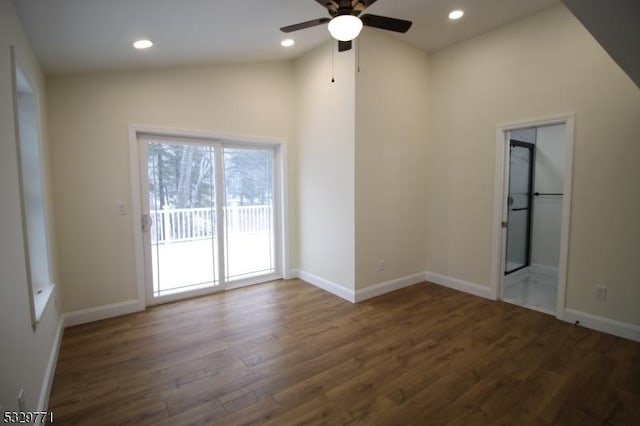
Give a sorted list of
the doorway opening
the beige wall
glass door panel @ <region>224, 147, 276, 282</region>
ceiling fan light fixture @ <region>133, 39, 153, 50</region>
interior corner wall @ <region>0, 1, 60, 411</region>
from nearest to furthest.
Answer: interior corner wall @ <region>0, 1, 60, 411</region> → ceiling fan light fixture @ <region>133, 39, 153, 50</region> → the beige wall → glass door panel @ <region>224, 147, 276, 282</region> → the doorway opening

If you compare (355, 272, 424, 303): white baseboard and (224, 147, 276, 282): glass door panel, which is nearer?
(355, 272, 424, 303): white baseboard

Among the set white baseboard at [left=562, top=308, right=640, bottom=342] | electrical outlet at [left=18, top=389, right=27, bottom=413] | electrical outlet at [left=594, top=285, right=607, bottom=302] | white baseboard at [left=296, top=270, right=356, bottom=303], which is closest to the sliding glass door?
white baseboard at [left=296, top=270, right=356, bottom=303]

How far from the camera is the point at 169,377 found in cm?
234

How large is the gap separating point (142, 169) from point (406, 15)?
337 cm

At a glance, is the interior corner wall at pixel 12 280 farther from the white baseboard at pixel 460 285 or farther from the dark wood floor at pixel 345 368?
the white baseboard at pixel 460 285

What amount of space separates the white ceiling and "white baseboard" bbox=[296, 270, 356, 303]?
3.01 m

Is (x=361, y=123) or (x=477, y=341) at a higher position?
(x=361, y=123)

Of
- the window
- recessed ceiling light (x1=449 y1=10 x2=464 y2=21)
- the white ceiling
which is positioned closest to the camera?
the white ceiling

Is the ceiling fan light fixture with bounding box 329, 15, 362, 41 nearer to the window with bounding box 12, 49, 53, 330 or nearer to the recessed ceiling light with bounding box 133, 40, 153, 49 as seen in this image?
the recessed ceiling light with bounding box 133, 40, 153, 49

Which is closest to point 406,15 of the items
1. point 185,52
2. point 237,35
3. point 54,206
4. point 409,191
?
point 237,35

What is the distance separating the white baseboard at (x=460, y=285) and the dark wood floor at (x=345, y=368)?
0.28 meters

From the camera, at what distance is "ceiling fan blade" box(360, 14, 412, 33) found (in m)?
2.36

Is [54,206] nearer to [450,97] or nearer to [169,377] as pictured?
[169,377]

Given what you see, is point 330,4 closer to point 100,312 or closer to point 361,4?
point 361,4
